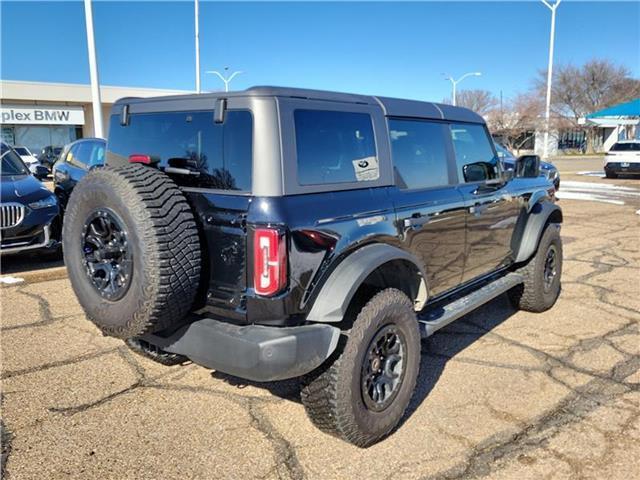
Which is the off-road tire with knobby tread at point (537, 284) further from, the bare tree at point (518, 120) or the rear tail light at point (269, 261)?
the bare tree at point (518, 120)

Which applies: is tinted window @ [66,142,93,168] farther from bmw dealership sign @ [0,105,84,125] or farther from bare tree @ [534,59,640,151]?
bare tree @ [534,59,640,151]

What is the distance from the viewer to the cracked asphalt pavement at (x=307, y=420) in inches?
112

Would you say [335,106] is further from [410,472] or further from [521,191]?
[521,191]

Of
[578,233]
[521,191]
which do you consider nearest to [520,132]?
[578,233]

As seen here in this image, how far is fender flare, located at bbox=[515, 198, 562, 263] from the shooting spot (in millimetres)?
4957

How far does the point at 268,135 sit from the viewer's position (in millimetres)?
2660

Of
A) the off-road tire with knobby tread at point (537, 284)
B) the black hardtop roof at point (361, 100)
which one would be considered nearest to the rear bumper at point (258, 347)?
the black hardtop roof at point (361, 100)

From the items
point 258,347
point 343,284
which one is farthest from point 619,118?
point 258,347

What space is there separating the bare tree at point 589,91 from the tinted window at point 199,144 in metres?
59.7

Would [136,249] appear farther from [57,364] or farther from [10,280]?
[10,280]

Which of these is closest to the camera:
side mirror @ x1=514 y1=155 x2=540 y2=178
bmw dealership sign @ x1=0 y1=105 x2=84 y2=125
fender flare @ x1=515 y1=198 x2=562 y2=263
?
side mirror @ x1=514 y1=155 x2=540 y2=178

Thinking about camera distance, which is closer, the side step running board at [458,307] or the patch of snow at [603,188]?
the side step running board at [458,307]

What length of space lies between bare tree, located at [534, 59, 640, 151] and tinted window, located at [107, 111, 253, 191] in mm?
59651

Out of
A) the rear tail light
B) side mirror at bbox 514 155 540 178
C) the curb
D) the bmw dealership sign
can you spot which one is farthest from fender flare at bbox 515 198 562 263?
the bmw dealership sign
